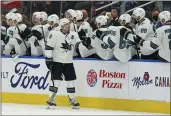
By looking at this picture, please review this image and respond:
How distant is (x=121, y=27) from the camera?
823cm

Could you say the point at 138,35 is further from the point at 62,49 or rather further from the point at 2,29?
the point at 2,29

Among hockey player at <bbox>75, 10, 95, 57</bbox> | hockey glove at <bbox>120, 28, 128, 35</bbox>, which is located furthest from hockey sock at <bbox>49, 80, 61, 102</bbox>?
hockey glove at <bbox>120, 28, 128, 35</bbox>

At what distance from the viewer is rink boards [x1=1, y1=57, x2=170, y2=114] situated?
8039 mm

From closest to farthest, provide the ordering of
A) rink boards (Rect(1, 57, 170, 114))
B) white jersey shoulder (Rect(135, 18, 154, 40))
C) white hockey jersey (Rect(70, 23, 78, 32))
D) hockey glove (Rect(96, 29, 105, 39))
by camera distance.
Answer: rink boards (Rect(1, 57, 170, 114))
white jersey shoulder (Rect(135, 18, 154, 40))
hockey glove (Rect(96, 29, 105, 39))
white hockey jersey (Rect(70, 23, 78, 32))

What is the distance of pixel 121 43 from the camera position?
8250 mm

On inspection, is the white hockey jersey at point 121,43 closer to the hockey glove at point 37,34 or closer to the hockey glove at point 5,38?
the hockey glove at point 37,34

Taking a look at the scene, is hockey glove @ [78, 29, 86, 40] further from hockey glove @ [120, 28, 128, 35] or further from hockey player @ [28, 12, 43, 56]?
hockey glove @ [120, 28, 128, 35]

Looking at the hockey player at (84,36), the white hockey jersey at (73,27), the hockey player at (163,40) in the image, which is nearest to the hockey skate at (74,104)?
the hockey player at (84,36)

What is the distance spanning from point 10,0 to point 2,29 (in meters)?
1.06

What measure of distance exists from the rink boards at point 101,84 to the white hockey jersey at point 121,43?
118 mm

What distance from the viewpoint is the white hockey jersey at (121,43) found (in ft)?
27.0

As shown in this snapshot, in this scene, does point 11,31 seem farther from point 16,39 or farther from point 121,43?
point 121,43

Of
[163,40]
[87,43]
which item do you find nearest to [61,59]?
[87,43]

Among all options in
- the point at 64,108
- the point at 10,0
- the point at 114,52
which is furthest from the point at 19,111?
the point at 10,0
